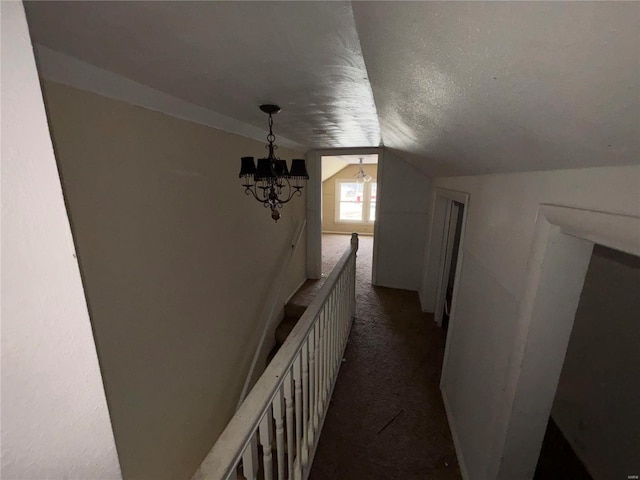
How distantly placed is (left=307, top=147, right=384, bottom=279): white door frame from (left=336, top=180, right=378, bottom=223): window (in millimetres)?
3542

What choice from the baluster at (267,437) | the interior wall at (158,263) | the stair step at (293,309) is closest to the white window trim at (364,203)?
the stair step at (293,309)

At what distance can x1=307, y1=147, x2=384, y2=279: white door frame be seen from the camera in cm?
386

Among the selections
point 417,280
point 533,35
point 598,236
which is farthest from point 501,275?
point 417,280

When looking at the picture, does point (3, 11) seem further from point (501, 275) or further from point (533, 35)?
point (501, 275)

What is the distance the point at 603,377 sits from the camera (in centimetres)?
152

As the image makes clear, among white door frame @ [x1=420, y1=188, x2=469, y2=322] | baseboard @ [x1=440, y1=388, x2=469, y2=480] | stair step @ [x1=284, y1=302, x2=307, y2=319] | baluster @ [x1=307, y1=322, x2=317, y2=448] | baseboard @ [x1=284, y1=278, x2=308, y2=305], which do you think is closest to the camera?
baluster @ [x1=307, y1=322, x2=317, y2=448]

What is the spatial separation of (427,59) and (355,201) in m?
7.17

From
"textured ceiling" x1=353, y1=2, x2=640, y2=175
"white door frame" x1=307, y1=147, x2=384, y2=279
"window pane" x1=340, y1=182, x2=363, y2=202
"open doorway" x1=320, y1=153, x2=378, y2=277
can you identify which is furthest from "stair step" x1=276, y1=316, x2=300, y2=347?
"window pane" x1=340, y1=182, x2=363, y2=202

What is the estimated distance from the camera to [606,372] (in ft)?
4.93

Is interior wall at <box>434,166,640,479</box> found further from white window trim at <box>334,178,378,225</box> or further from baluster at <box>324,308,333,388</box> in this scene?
white window trim at <box>334,178,378,225</box>

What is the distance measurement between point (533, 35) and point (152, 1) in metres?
0.89

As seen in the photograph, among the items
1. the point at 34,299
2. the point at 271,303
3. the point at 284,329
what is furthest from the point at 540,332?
the point at 284,329

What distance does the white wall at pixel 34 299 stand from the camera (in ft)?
0.97

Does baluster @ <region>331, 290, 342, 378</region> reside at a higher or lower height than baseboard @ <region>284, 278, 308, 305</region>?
higher
